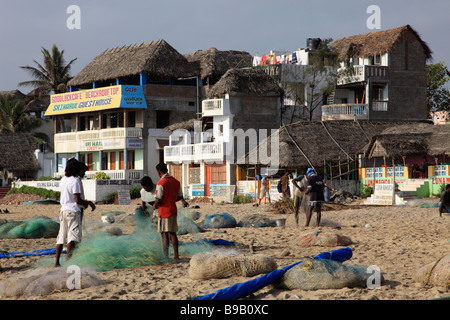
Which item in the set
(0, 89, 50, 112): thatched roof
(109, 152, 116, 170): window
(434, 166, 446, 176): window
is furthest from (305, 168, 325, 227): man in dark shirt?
(0, 89, 50, 112): thatched roof

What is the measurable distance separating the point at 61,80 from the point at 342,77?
23.3 meters

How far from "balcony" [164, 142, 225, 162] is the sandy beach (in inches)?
592

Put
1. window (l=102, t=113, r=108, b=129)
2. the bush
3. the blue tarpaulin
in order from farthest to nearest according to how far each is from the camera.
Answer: window (l=102, t=113, r=108, b=129), the bush, the blue tarpaulin

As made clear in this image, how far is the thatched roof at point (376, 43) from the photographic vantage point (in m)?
35.5

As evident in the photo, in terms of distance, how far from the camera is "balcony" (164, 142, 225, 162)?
1277 inches

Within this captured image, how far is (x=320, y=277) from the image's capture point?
7.24 metres

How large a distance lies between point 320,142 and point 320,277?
77.9 feet

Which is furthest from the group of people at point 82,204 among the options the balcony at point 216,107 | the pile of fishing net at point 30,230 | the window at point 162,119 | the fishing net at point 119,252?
the window at point 162,119

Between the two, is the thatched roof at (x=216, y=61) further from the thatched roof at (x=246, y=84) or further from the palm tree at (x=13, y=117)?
the palm tree at (x=13, y=117)

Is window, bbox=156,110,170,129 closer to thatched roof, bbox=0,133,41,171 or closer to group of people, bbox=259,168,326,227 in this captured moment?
thatched roof, bbox=0,133,41,171

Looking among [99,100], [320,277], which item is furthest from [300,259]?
[99,100]

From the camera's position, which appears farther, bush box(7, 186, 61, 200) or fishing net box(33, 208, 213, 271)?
bush box(7, 186, 61, 200)

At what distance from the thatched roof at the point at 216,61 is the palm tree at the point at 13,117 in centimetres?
1530
